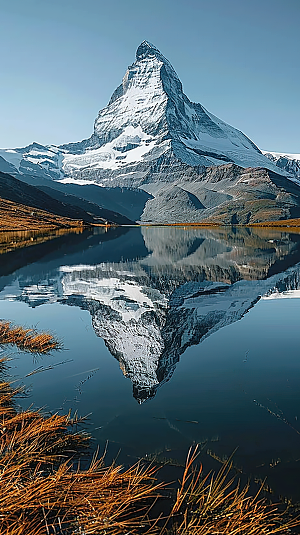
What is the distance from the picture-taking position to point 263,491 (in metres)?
8.31

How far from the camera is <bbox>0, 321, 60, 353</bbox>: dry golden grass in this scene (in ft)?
61.0

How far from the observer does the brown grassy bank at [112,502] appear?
6695 millimetres

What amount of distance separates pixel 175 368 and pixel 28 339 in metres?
8.13

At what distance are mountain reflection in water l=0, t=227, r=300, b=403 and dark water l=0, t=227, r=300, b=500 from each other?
10 cm

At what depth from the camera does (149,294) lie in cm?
3284

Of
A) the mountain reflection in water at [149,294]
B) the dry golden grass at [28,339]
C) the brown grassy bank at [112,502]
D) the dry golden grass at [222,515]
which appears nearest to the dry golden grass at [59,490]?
the brown grassy bank at [112,502]

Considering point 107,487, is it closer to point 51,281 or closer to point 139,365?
point 139,365

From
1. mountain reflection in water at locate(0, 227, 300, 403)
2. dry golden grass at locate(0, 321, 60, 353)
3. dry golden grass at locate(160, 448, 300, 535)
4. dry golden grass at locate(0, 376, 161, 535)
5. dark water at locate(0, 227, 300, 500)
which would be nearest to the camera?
dry golden grass at locate(0, 376, 161, 535)

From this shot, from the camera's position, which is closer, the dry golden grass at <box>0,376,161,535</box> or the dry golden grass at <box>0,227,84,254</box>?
the dry golden grass at <box>0,376,161,535</box>

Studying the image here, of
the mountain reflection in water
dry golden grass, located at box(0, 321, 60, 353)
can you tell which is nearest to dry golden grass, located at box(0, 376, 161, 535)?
the mountain reflection in water

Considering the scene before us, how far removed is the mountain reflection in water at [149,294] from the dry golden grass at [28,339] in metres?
2.71

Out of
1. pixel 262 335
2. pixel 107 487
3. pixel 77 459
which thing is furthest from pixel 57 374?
pixel 262 335

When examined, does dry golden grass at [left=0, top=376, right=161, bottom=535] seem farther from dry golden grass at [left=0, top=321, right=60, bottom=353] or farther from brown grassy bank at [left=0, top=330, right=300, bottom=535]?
dry golden grass at [left=0, top=321, right=60, bottom=353]

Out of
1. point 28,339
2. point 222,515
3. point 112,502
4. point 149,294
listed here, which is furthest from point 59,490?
point 149,294
